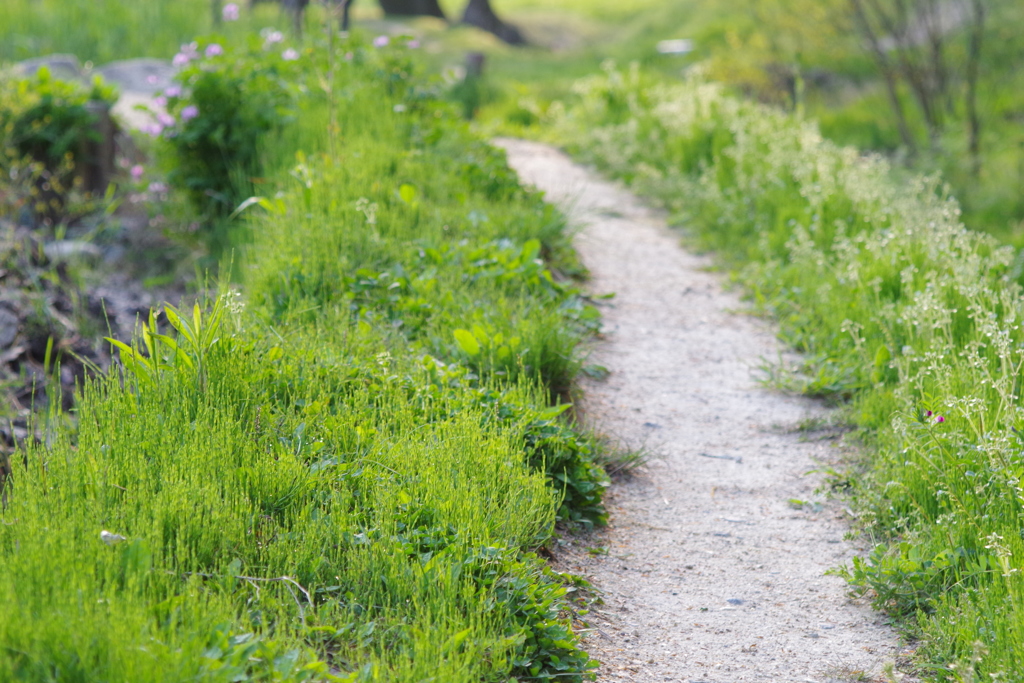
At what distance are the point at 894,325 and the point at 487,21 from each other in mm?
19626

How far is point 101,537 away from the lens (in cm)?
226

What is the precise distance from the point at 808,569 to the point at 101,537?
2351mm

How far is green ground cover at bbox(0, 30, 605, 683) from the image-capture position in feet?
6.95

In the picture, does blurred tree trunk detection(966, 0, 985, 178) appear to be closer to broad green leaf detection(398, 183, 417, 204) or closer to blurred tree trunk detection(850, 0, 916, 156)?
blurred tree trunk detection(850, 0, 916, 156)

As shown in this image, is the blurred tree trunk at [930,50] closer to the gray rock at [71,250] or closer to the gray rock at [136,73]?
the gray rock at [136,73]

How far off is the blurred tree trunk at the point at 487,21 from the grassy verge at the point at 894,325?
550 inches

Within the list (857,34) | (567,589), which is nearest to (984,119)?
(857,34)

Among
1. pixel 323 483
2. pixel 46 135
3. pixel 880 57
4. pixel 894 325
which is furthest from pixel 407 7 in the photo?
pixel 323 483

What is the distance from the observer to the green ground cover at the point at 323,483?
83.4 inches

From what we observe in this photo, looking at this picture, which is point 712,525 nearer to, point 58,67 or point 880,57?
point 58,67

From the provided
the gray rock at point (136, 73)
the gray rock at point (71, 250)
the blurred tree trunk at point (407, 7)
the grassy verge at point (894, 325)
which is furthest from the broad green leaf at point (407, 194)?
the blurred tree trunk at point (407, 7)

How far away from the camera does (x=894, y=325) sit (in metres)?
4.47

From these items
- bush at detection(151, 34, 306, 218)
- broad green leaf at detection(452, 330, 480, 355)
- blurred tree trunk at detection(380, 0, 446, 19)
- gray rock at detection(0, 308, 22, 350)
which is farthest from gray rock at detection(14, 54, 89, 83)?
blurred tree trunk at detection(380, 0, 446, 19)

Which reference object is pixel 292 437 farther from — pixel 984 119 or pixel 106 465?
pixel 984 119
